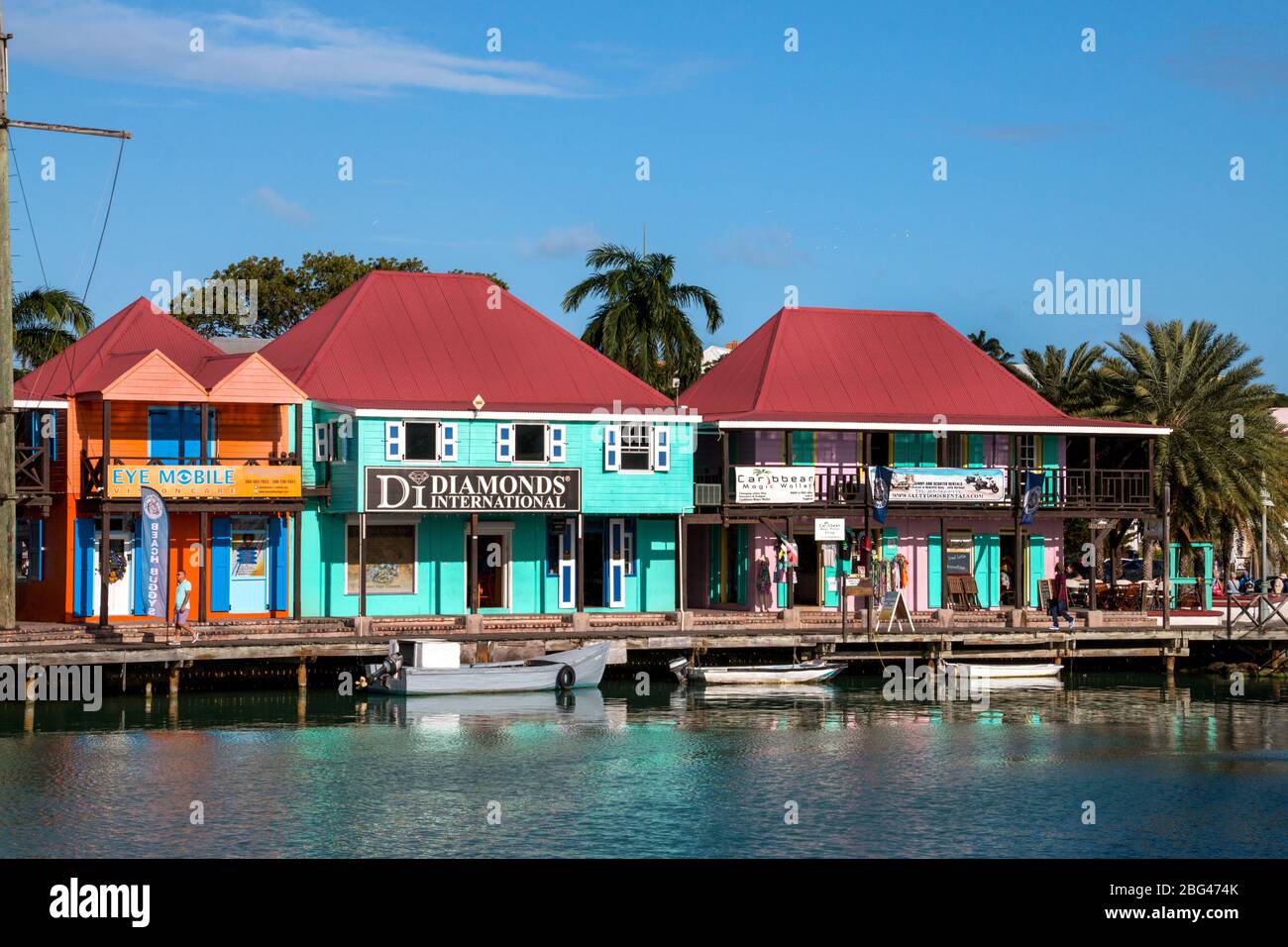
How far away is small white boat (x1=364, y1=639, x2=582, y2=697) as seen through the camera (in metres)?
42.5

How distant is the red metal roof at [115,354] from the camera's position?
4766 centimetres

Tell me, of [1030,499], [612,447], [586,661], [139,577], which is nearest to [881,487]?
[1030,499]

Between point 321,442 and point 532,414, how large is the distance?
5.94 meters

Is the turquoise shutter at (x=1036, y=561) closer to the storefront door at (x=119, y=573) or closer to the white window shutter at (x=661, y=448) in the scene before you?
the white window shutter at (x=661, y=448)

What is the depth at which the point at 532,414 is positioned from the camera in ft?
161

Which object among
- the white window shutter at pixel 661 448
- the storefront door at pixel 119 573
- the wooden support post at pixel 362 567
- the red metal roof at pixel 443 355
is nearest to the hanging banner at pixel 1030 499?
the white window shutter at pixel 661 448

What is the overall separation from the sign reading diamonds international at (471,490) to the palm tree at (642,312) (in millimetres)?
14480

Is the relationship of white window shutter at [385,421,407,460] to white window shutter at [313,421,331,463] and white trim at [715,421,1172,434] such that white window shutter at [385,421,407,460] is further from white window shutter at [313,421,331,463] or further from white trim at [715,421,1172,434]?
white trim at [715,421,1172,434]

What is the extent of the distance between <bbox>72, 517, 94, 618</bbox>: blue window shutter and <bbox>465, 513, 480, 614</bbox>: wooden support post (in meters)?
10.1

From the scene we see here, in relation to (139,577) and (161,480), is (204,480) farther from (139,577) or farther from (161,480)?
(139,577)

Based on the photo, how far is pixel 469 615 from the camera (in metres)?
46.2

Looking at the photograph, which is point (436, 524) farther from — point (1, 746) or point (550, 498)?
point (1, 746)

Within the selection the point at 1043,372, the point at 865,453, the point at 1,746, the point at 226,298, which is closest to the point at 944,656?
the point at 865,453
